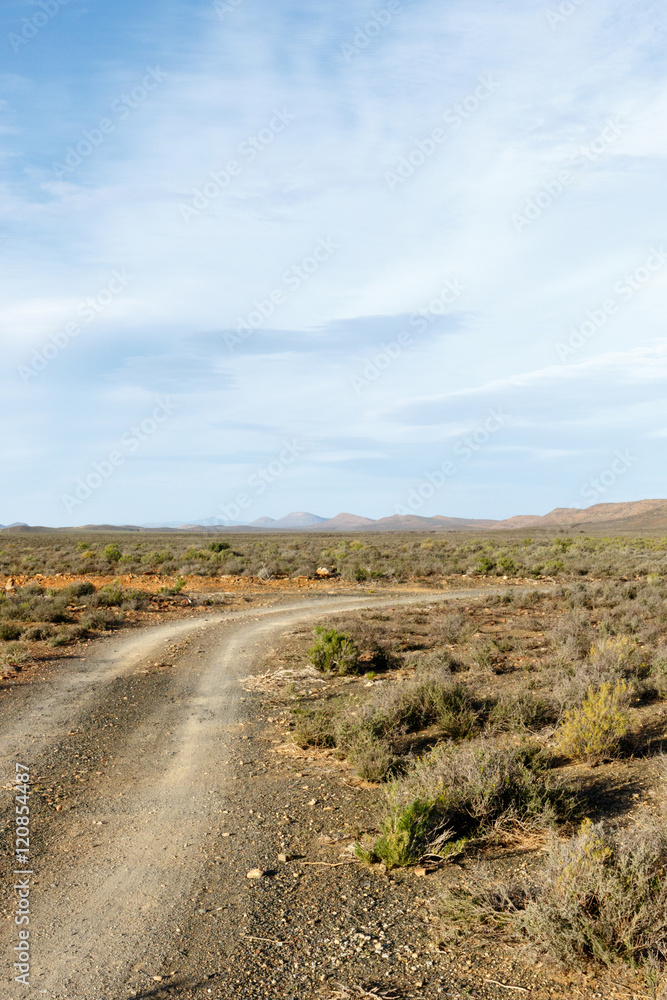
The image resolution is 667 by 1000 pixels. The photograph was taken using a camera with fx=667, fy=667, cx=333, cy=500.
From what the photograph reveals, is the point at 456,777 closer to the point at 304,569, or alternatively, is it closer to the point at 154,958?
the point at 154,958

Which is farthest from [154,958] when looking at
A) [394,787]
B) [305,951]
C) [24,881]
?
[394,787]

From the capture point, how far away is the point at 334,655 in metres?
13.2

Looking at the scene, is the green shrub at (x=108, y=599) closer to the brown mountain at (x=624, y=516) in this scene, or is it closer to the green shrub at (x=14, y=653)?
the green shrub at (x=14, y=653)

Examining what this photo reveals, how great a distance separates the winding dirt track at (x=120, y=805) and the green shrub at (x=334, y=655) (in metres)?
1.37

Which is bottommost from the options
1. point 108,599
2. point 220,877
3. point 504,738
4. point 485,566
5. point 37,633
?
point 220,877

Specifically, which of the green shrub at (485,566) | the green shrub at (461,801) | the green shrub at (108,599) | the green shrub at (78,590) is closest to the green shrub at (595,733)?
the green shrub at (461,801)

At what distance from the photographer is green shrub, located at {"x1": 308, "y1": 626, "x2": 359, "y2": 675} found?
12984mm

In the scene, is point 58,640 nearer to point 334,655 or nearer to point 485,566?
point 334,655

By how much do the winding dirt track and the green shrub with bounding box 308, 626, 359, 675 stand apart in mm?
1373

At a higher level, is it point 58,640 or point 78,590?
Answer: point 78,590

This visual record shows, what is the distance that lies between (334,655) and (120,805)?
6.53 meters

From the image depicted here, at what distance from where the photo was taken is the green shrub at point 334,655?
1298 cm

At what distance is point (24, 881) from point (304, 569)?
27.4 metres
